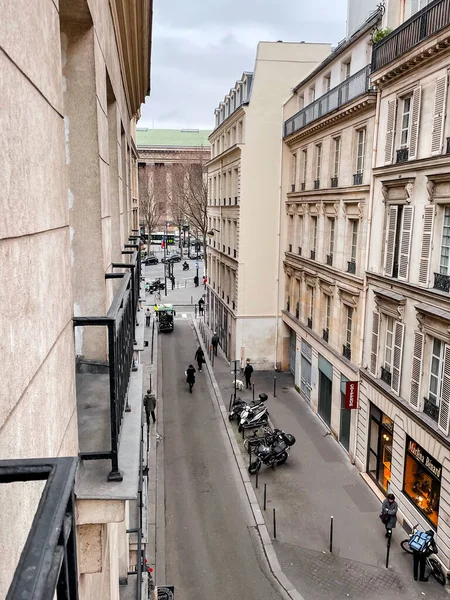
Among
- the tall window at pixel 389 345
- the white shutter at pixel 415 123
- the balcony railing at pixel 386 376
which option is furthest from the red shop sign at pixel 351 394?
the white shutter at pixel 415 123

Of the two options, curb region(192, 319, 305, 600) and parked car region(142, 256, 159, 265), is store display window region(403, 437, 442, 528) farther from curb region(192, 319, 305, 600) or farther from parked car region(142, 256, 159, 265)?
parked car region(142, 256, 159, 265)

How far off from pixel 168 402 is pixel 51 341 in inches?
899

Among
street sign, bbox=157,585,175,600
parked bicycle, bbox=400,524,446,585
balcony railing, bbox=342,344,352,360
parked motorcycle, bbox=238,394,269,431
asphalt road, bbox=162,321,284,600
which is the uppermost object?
balcony railing, bbox=342,344,352,360

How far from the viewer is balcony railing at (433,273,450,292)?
43.7ft

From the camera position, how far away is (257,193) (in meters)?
28.9

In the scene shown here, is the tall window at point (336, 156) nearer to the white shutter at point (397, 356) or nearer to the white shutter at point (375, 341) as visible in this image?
the white shutter at point (375, 341)

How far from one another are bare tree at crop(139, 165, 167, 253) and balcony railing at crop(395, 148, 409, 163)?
2215 inches

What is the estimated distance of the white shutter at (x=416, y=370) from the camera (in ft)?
47.4

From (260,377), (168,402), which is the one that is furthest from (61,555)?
(260,377)

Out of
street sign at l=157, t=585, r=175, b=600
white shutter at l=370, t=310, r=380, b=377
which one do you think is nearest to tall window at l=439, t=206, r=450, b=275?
white shutter at l=370, t=310, r=380, b=377

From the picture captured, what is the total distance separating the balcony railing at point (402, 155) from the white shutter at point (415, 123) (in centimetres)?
40

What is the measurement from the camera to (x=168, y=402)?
25031mm

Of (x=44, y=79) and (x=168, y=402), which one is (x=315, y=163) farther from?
(x=44, y=79)

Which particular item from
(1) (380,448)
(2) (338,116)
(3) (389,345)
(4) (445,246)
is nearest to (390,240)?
(4) (445,246)
